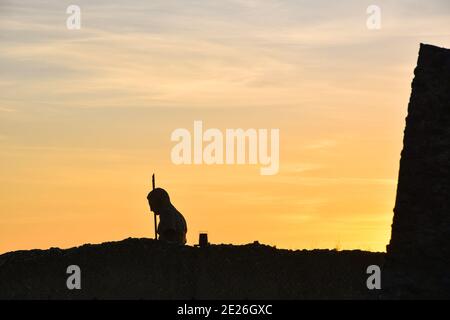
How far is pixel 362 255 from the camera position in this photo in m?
31.5

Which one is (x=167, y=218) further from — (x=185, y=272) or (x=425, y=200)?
(x=425, y=200)

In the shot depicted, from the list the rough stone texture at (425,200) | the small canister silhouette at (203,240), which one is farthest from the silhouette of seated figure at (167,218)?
the rough stone texture at (425,200)

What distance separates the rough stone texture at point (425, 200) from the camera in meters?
24.9

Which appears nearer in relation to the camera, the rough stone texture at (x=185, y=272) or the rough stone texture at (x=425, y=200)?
the rough stone texture at (x=425, y=200)

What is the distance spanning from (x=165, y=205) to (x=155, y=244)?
445 cm

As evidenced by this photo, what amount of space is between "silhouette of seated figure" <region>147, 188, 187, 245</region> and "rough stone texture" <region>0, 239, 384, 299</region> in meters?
3.73

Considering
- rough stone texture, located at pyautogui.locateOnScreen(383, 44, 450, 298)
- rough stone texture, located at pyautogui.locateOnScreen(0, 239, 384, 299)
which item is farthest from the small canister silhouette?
rough stone texture, located at pyautogui.locateOnScreen(383, 44, 450, 298)

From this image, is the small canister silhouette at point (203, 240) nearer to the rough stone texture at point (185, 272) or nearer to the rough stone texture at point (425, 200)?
the rough stone texture at point (185, 272)

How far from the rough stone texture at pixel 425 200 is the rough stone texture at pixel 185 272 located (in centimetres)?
225

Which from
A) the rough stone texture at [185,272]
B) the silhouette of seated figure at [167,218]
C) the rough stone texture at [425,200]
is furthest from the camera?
the silhouette of seated figure at [167,218]

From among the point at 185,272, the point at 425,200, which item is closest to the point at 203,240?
the point at 185,272

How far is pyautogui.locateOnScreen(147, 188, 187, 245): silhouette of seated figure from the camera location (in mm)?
35406
